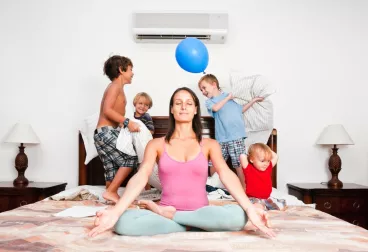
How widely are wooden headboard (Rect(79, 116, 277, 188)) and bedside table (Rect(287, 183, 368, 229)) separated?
40cm

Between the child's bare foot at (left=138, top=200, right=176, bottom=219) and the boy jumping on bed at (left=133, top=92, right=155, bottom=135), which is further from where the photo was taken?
the boy jumping on bed at (left=133, top=92, right=155, bottom=135)

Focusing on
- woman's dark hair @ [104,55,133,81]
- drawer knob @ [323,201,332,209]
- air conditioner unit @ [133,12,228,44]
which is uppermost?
air conditioner unit @ [133,12,228,44]

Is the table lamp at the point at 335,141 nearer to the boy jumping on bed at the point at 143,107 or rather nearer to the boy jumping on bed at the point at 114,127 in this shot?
the boy jumping on bed at the point at 143,107

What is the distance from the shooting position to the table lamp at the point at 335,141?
3.58m

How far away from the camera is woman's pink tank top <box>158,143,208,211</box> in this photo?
1990 mm

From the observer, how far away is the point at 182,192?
1.99m

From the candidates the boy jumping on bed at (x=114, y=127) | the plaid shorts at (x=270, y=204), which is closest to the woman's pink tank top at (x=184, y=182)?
the plaid shorts at (x=270, y=204)

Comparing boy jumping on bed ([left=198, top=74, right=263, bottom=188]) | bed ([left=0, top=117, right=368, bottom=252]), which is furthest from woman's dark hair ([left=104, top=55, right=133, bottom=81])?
bed ([left=0, top=117, right=368, bottom=252])

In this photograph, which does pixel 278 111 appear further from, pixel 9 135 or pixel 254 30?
pixel 9 135

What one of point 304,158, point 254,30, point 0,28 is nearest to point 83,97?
point 0,28

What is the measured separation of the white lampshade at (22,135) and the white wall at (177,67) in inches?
9.1

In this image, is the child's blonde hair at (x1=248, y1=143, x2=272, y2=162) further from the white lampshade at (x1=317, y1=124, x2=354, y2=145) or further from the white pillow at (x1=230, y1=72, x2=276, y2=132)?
the white lampshade at (x1=317, y1=124, x2=354, y2=145)

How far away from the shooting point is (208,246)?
1.51m

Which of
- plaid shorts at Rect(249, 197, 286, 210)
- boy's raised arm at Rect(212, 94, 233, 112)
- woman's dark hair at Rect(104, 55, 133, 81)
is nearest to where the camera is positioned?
plaid shorts at Rect(249, 197, 286, 210)
